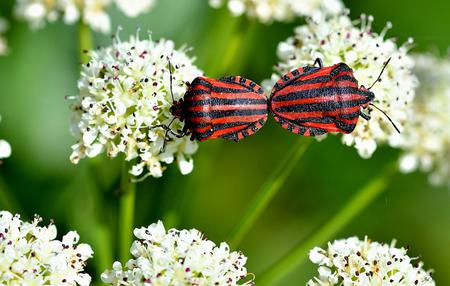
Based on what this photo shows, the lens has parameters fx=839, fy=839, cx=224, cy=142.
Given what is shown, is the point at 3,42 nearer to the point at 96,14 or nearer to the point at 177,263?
the point at 96,14

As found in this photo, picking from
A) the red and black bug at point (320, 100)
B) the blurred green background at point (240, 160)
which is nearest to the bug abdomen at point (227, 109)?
the red and black bug at point (320, 100)

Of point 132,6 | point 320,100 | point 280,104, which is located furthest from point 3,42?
point 320,100

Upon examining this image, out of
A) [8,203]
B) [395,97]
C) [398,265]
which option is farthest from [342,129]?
[8,203]

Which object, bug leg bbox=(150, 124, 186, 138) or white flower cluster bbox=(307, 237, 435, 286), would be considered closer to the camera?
white flower cluster bbox=(307, 237, 435, 286)

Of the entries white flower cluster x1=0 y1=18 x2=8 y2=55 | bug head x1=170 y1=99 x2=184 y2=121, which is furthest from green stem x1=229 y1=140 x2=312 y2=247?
white flower cluster x1=0 y1=18 x2=8 y2=55

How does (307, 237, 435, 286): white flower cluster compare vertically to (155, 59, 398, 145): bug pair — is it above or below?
below

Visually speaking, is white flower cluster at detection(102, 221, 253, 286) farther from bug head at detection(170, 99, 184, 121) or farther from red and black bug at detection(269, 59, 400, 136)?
red and black bug at detection(269, 59, 400, 136)

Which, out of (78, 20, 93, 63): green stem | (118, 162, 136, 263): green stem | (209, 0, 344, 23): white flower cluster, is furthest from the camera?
(209, 0, 344, 23): white flower cluster
